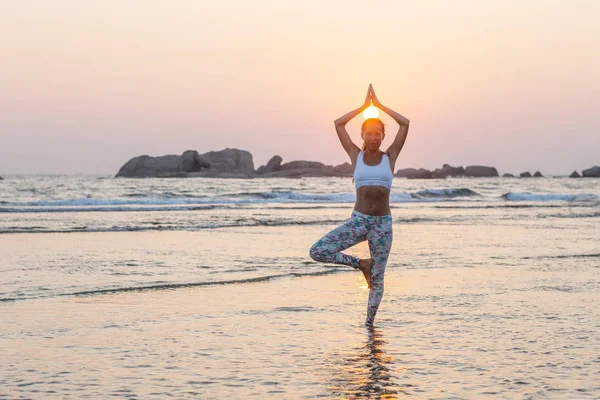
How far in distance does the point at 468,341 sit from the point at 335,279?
4.45 metres

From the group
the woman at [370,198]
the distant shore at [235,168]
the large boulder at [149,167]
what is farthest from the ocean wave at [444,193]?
the large boulder at [149,167]

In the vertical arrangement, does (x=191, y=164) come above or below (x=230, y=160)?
below

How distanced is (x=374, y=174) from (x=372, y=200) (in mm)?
249

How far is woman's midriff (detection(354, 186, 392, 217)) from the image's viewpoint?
25.6 ft

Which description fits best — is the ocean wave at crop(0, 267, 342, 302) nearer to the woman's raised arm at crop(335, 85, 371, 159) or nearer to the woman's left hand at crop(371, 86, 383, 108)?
the woman's raised arm at crop(335, 85, 371, 159)

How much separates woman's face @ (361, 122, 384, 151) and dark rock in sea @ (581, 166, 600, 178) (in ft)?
485

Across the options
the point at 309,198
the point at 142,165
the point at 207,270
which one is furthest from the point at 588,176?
the point at 207,270

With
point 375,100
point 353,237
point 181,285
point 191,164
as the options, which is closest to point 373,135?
point 375,100

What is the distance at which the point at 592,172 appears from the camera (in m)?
147

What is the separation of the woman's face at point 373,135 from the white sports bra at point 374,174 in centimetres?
18

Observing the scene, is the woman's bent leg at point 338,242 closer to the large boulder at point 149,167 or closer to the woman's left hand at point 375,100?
the woman's left hand at point 375,100

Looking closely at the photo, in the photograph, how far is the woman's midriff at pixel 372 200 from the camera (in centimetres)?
779

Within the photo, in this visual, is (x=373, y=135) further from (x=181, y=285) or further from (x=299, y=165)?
(x=299, y=165)

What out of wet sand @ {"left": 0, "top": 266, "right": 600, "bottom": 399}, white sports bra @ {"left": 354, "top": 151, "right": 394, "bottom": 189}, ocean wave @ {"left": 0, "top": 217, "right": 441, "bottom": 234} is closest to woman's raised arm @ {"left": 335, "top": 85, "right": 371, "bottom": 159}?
white sports bra @ {"left": 354, "top": 151, "right": 394, "bottom": 189}
